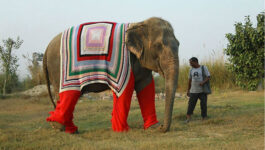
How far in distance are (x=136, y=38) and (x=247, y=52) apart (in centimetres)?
798

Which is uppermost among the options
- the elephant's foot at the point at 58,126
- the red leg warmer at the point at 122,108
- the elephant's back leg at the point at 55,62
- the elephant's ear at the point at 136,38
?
the elephant's ear at the point at 136,38

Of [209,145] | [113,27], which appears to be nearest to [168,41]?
[113,27]

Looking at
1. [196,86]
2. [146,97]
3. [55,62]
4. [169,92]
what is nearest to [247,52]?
→ [196,86]

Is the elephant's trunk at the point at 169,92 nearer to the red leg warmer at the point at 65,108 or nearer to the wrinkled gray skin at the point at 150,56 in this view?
the wrinkled gray skin at the point at 150,56

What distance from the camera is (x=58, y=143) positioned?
396 cm

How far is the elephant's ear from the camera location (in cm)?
489

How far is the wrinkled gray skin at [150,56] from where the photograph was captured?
15.1ft

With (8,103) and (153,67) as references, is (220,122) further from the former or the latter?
(8,103)

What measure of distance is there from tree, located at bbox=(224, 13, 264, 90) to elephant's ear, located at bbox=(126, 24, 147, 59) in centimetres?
761

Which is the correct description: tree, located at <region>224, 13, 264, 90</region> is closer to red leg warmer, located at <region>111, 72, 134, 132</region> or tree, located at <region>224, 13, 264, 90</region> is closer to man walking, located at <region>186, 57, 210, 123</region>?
man walking, located at <region>186, 57, 210, 123</region>

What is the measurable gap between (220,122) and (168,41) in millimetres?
2083

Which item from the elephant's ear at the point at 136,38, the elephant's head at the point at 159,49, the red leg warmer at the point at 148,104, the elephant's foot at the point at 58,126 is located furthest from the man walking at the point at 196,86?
the elephant's foot at the point at 58,126

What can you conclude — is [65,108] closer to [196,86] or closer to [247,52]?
[196,86]

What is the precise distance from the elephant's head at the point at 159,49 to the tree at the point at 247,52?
7.51 metres
